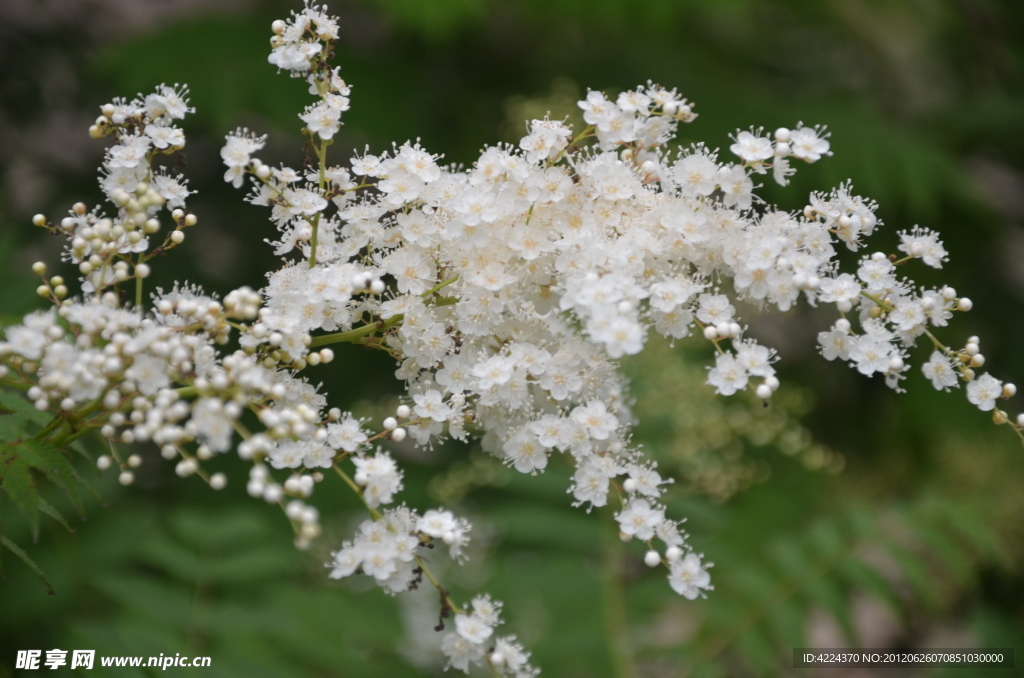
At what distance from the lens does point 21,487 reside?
4.44 ft

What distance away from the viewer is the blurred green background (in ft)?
8.43

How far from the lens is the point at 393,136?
3.52m

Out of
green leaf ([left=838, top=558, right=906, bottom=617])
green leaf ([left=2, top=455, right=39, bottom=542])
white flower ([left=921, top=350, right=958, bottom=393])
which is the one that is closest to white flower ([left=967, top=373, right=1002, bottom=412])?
white flower ([left=921, top=350, right=958, bottom=393])

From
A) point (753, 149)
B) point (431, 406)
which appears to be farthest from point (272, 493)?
point (753, 149)

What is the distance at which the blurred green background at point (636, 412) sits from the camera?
2570mm

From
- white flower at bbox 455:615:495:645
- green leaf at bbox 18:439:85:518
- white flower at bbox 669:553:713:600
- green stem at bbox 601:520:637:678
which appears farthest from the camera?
green stem at bbox 601:520:637:678

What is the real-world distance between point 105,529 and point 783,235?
2.20m

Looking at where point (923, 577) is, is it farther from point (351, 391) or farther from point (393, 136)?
point (393, 136)

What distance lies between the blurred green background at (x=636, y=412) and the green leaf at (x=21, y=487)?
75 cm

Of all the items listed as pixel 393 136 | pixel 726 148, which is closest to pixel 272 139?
pixel 393 136

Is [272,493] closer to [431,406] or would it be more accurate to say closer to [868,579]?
[431,406]

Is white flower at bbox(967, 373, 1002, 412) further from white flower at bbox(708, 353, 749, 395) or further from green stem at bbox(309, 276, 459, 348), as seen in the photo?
green stem at bbox(309, 276, 459, 348)

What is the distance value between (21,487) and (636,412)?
237 centimetres

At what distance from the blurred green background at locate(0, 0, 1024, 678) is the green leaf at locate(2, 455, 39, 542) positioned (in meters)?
0.75
